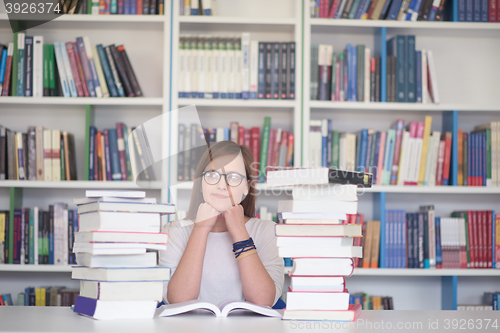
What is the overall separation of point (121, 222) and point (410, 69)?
6.42 ft

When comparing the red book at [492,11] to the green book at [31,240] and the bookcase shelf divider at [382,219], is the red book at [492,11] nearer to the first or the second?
Result: the bookcase shelf divider at [382,219]

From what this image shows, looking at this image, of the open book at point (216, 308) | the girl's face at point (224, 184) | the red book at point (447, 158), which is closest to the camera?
the open book at point (216, 308)

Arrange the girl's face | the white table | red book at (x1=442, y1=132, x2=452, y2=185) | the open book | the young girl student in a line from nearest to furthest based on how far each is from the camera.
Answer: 1. the white table
2. the open book
3. the young girl student
4. the girl's face
5. red book at (x1=442, y1=132, x2=452, y2=185)

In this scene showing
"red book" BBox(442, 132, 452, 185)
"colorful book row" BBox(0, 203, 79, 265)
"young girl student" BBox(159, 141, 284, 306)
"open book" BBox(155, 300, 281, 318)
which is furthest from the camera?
"red book" BBox(442, 132, 452, 185)

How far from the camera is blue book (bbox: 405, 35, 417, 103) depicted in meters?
2.46

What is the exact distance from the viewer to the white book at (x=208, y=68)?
7.96 ft

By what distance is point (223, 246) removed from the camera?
5.20 feet

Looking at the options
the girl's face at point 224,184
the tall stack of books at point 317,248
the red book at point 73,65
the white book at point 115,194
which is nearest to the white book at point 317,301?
the tall stack of books at point 317,248

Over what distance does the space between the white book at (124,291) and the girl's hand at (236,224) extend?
0.39m

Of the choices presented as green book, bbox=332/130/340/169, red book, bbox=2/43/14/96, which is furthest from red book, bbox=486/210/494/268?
red book, bbox=2/43/14/96

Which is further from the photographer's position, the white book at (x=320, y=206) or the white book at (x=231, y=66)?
the white book at (x=231, y=66)

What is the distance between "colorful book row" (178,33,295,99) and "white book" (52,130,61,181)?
0.66 m

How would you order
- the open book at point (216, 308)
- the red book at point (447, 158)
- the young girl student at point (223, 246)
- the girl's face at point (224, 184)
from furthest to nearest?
1. the red book at point (447, 158)
2. the girl's face at point (224, 184)
3. the young girl student at point (223, 246)
4. the open book at point (216, 308)

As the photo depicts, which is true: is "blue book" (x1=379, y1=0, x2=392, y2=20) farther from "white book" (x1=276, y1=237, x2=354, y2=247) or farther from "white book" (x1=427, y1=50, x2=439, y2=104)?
"white book" (x1=276, y1=237, x2=354, y2=247)
